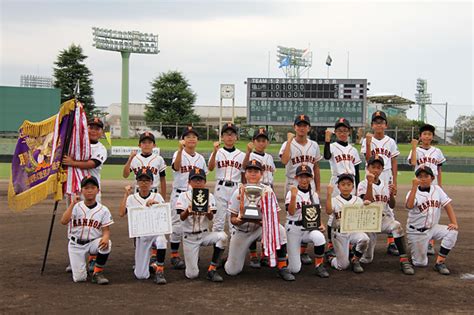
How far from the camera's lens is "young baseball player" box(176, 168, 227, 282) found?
6559mm

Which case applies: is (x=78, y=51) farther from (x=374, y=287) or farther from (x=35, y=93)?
(x=374, y=287)

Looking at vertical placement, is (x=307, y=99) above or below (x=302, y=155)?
above

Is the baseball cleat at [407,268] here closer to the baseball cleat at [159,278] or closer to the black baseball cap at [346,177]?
the black baseball cap at [346,177]

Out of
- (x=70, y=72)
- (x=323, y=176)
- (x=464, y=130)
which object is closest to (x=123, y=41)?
(x=70, y=72)

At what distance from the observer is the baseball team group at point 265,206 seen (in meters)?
6.51

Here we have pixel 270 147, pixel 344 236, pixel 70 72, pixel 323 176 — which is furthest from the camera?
pixel 70 72

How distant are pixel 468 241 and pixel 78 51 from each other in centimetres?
4846

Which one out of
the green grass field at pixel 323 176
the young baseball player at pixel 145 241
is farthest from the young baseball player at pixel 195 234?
the green grass field at pixel 323 176

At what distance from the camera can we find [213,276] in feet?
21.2

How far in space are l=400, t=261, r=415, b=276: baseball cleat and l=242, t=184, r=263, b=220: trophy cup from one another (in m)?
2.06

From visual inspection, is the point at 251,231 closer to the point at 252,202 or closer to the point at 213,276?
the point at 252,202

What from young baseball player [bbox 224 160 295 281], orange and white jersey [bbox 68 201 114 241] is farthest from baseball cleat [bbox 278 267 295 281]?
orange and white jersey [bbox 68 201 114 241]

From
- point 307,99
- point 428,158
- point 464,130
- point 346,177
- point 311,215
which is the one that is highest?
point 307,99

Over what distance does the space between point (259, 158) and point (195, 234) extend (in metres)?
1.53
